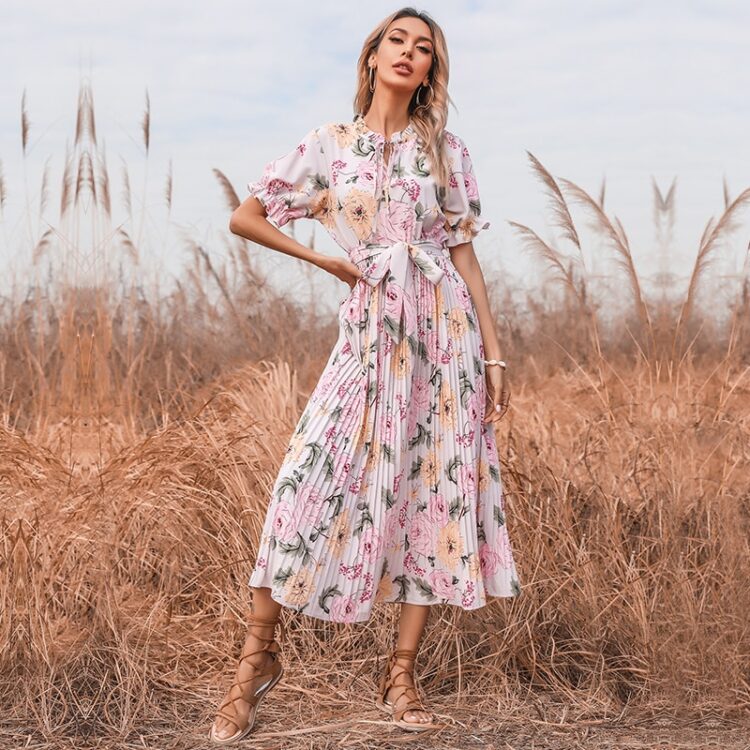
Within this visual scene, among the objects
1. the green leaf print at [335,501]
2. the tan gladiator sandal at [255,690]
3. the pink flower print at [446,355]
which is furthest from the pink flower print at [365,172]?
the tan gladiator sandal at [255,690]

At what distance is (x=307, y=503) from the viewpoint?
270 centimetres

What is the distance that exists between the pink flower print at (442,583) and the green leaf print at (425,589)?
0.01 metres

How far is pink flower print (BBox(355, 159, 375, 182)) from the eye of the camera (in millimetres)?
2824

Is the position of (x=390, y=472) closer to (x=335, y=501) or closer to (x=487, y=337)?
(x=335, y=501)

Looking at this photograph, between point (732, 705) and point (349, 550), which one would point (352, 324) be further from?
point (732, 705)

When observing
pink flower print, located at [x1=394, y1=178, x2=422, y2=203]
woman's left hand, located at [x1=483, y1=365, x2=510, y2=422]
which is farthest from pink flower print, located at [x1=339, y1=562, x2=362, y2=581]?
pink flower print, located at [x1=394, y1=178, x2=422, y2=203]

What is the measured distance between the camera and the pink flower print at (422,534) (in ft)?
9.40

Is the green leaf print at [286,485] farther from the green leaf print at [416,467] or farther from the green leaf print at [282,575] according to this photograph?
the green leaf print at [416,467]

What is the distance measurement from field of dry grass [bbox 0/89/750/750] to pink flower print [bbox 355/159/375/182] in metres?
1.27

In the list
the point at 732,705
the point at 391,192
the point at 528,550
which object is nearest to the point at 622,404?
the point at 528,550

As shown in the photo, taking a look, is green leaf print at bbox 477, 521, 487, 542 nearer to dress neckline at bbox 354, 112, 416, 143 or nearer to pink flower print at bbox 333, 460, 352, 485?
pink flower print at bbox 333, 460, 352, 485

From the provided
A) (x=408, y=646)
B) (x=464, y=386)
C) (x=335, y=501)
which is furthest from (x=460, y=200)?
(x=408, y=646)

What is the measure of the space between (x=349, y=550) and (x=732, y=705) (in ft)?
3.96

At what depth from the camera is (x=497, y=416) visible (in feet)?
9.66
